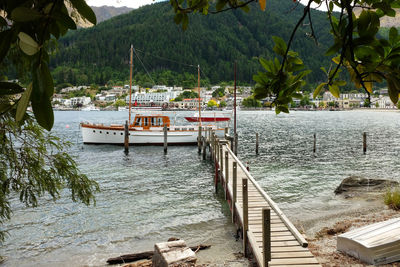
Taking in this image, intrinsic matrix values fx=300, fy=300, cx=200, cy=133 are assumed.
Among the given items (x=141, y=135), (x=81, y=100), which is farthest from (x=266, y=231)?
(x=81, y=100)

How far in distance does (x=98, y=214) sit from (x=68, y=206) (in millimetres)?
1713

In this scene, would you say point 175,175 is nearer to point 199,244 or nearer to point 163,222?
point 163,222

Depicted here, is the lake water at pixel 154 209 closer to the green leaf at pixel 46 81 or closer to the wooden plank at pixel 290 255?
the wooden plank at pixel 290 255

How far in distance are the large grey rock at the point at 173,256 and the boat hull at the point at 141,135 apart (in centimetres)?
2259

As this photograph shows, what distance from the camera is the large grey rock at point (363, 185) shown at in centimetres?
1272

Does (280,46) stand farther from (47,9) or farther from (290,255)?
(290,255)

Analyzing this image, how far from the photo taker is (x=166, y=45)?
194m

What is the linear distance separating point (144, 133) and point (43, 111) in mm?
28113

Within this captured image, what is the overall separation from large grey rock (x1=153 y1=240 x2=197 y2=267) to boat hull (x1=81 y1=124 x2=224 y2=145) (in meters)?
22.6

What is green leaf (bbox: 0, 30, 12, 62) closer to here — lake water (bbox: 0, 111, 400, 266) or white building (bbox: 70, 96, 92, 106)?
lake water (bbox: 0, 111, 400, 266)

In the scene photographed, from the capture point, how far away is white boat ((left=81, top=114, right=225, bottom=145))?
28297 mm

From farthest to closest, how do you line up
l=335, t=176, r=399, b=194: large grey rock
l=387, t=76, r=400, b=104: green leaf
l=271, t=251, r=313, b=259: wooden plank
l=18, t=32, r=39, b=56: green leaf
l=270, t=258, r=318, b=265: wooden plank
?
l=335, t=176, r=399, b=194: large grey rock, l=271, t=251, r=313, b=259: wooden plank, l=270, t=258, r=318, b=265: wooden plank, l=387, t=76, r=400, b=104: green leaf, l=18, t=32, r=39, b=56: green leaf

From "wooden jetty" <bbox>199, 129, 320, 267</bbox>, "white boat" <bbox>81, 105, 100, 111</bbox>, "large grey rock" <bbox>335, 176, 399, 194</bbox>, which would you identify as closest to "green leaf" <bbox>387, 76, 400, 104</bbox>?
"wooden jetty" <bbox>199, 129, 320, 267</bbox>

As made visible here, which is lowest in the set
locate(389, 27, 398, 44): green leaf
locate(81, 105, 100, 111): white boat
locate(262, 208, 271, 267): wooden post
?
locate(262, 208, 271, 267): wooden post
